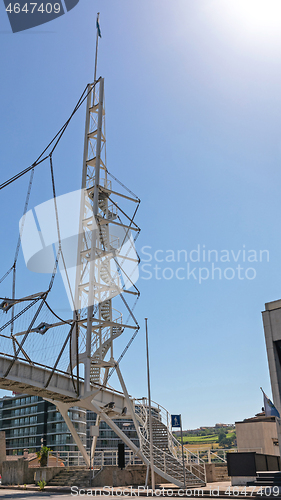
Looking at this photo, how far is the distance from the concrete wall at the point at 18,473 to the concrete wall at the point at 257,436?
52.2 feet

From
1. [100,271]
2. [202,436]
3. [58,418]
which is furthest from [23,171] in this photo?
[202,436]

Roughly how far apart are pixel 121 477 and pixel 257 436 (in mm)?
12925

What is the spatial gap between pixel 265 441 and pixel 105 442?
311ft

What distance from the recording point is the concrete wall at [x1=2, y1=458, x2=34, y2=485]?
30.3 metres

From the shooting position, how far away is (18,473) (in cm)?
3048

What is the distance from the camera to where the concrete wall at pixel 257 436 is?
3322cm

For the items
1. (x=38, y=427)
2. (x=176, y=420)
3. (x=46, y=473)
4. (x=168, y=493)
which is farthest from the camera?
(x=38, y=427)

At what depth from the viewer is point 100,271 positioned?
3453 centimetres

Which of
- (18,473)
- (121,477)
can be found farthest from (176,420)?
(18,473)

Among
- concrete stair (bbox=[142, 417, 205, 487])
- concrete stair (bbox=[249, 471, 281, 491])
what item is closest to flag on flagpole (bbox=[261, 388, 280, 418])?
concrete stair (bbox=[249, 471, 281, 491])

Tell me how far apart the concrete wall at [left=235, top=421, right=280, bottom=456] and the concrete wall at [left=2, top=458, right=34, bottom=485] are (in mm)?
15899

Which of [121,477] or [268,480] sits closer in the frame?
[268,480]

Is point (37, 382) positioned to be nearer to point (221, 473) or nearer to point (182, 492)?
point (182, 492)

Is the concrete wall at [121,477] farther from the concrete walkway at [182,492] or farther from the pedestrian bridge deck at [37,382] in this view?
the pedestrian bridge deck at [37,382]
